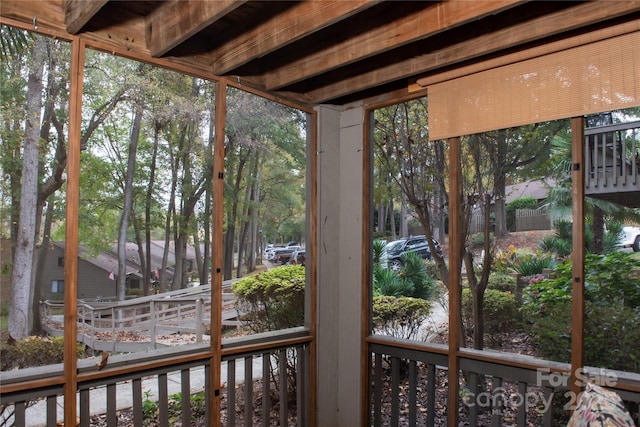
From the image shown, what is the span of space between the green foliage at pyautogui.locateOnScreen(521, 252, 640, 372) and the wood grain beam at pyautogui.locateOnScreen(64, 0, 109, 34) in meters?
2.57

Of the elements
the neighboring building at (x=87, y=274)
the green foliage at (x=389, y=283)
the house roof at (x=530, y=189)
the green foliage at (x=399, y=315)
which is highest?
the house roof at (x=530, y=189)

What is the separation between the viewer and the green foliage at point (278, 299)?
10.4 feet

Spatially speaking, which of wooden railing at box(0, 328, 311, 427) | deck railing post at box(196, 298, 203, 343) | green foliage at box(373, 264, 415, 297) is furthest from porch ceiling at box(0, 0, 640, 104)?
wooden railing at box(0, 328, 311, 427)

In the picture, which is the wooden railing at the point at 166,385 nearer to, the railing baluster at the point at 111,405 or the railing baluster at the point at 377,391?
the railing baluster at the point at 111,405

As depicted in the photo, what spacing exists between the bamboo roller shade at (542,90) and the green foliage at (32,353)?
2.36m

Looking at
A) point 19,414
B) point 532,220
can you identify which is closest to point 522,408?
point 532,220

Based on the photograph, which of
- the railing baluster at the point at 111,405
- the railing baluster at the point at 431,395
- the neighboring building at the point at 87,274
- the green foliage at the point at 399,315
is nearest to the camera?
the neighboring building at the point at 87,274

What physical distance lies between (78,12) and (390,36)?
1.44m

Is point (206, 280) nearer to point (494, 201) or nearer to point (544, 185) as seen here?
point (494, 201)

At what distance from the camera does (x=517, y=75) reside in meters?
2.34

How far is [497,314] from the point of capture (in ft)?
8.38

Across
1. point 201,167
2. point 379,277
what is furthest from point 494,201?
point 201,167

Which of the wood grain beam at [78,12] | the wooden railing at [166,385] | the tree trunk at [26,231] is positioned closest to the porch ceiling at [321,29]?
the wood grain beam at [78,12]

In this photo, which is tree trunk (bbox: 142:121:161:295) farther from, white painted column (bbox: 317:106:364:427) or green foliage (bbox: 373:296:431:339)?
green foliage (bbox: 373:296:431:339)
